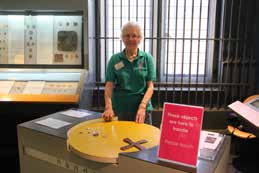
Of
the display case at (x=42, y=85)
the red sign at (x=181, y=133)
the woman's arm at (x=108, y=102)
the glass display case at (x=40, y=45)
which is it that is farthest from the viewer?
the glass display case at (x=40, y=45)

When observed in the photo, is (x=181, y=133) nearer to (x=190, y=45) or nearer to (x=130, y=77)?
(x=130, y=77)

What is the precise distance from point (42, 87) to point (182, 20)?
200 cm

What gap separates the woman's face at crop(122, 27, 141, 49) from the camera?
2.03 m

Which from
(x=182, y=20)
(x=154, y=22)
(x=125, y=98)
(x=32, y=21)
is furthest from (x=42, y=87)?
(x=182, y=20)

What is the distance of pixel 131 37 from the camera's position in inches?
80.4

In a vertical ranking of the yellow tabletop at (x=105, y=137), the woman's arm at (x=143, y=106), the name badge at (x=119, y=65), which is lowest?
the yellow tabletop at (x=105, y=137)

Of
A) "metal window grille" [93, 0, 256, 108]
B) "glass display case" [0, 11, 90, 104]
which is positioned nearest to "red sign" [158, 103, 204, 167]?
"glass display case" [0, 11, 90, 104]

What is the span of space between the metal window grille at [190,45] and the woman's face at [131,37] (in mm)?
1368

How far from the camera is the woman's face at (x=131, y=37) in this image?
2031 mm

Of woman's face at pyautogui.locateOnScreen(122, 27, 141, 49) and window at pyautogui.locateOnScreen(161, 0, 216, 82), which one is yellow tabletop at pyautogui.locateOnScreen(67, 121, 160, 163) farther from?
window at pyautogui.locateOnScreen(161, 0, 216, 82)

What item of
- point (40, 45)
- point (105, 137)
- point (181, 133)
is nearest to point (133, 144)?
point (105, 137)

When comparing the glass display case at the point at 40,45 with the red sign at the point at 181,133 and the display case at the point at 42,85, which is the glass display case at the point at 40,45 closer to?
the display case at the point at 42,85

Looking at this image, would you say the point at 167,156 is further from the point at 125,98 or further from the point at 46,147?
the point at 125,98

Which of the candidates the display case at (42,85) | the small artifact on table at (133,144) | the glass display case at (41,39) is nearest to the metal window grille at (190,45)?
the glass display case at (41,39)
